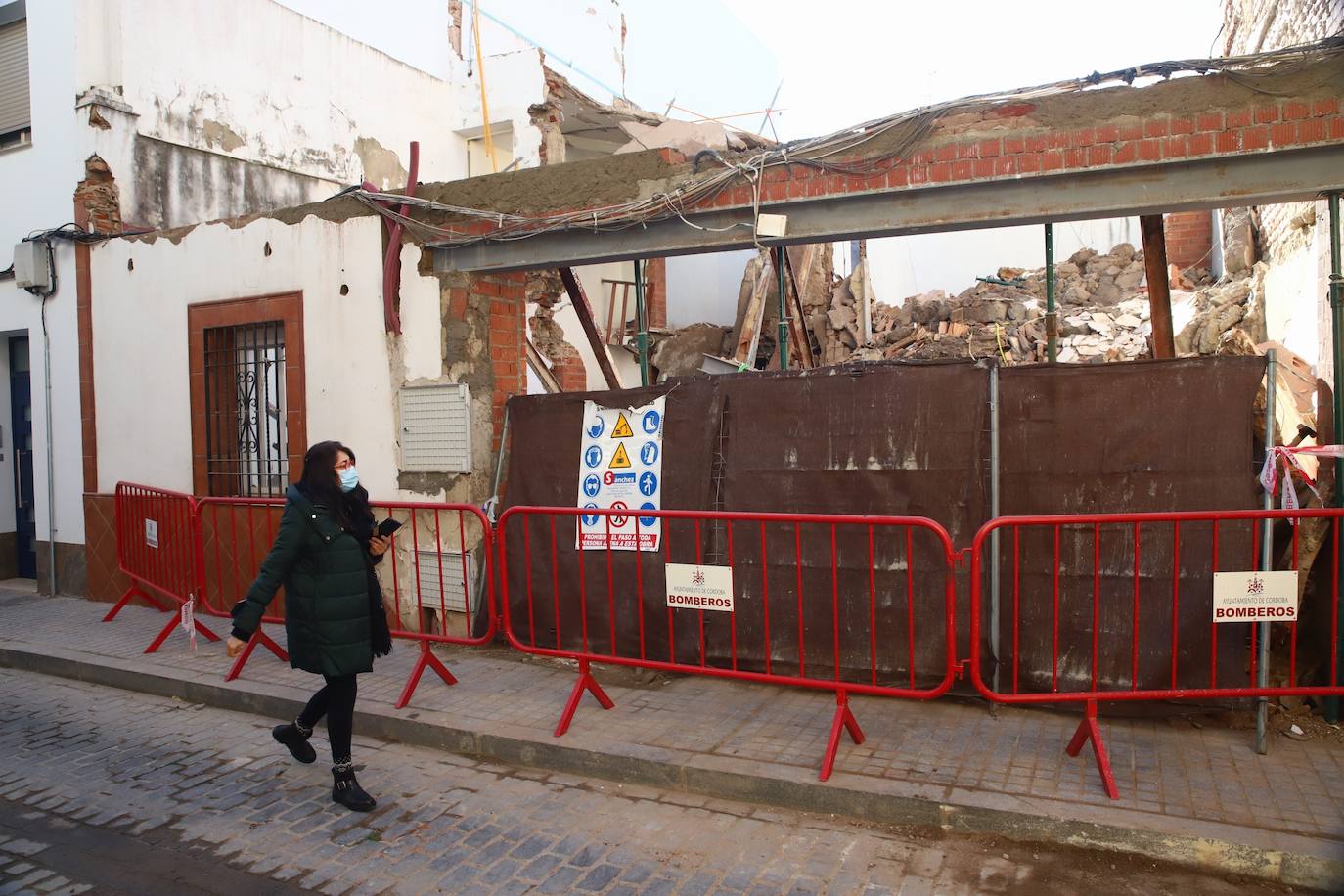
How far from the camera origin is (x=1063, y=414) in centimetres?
542

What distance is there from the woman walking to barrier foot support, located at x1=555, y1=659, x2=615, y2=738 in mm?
1121

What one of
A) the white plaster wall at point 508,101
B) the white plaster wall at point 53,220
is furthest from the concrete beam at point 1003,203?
the white plaster wall at point 508,101

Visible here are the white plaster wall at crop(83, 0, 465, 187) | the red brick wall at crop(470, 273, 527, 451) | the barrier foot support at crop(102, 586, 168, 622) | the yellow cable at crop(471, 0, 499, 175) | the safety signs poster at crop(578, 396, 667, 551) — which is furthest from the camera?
the yellow cable at crop(471, 0, 499, 175)

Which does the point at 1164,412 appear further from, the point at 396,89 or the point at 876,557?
the point at 396,89

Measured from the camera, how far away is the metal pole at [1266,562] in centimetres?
474

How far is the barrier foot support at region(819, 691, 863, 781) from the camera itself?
4.59 m

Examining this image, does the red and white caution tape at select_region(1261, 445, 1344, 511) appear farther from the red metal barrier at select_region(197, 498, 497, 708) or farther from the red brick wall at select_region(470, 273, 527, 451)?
the red brick wall at select_region(470, 273, 527, 451)

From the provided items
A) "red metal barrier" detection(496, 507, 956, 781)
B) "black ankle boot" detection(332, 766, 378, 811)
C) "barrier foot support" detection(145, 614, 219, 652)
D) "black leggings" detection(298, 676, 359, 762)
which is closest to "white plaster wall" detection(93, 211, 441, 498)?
"barrier foot support" detection(145, 614, 219, 652)

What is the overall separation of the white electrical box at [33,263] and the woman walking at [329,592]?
7.39 meters

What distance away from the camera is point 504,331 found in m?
7.81

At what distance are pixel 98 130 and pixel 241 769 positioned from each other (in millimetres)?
7587

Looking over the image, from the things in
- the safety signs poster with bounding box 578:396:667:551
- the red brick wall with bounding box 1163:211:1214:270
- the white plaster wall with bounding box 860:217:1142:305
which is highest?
the white plaster wall with bounding box 860:217:1142:305

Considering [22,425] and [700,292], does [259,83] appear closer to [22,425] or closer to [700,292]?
[22,425]

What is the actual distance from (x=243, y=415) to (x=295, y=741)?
4.98m
